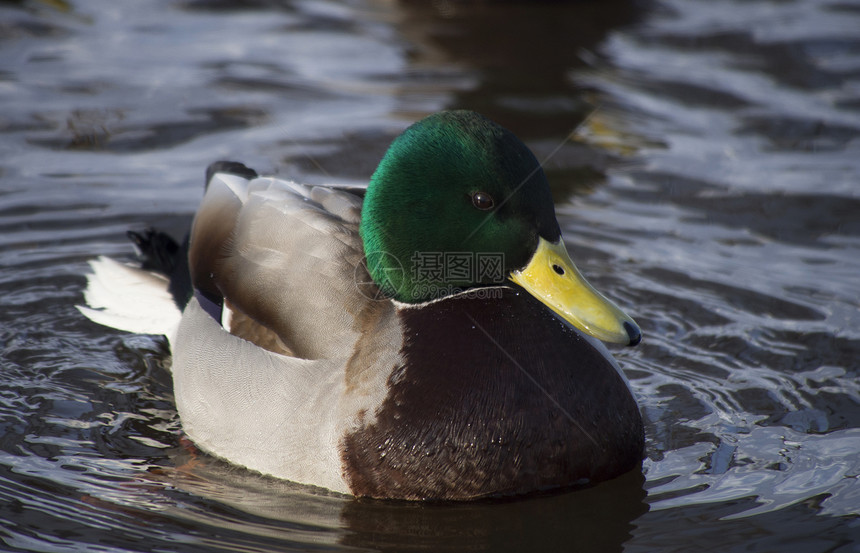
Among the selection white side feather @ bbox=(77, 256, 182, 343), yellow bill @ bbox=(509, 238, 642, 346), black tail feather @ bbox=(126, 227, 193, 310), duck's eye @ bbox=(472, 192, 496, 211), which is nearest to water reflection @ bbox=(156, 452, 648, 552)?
yellow bill @ bbox=(509, 238, 642, 346)

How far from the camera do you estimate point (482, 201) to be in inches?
163

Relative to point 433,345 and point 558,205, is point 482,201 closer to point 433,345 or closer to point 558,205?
point 433,345

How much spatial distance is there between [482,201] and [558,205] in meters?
3.21

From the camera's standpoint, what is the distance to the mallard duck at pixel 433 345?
13.6 ft

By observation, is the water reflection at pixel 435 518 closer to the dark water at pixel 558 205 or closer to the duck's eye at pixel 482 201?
the dark water at pixel 558 205

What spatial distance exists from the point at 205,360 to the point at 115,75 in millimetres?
5484

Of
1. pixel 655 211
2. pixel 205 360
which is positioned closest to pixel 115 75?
pixel 655 211

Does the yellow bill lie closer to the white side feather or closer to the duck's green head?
the duck's green head

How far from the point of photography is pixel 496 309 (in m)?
4.31

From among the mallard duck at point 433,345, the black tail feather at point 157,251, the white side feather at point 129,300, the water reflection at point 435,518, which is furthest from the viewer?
the black tail feather at point 157,251

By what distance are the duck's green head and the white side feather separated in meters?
1.46

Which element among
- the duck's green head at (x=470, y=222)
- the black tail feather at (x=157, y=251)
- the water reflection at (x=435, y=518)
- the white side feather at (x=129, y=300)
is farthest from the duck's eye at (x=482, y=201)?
the black tail feather at (x=157, y=251)

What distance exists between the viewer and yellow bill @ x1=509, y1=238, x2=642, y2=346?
406cm

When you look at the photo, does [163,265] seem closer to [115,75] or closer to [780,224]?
[780,224]
